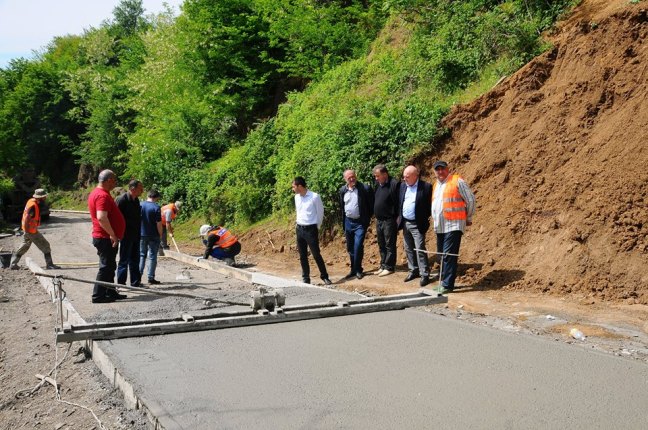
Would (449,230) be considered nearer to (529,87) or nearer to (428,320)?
(428,320)

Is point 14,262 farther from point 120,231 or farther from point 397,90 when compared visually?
point 397,90

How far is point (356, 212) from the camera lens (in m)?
11.3

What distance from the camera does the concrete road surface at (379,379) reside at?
429cm

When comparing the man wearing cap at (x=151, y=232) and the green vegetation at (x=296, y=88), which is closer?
the man wearing cap at (x=151, y=232)

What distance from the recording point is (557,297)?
8.24 m

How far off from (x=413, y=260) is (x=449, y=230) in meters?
1.57

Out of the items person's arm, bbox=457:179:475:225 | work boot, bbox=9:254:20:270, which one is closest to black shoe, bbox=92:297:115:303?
person's arm, bbox=457:179:475:225

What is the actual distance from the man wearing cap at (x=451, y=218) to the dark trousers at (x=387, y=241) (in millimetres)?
1840

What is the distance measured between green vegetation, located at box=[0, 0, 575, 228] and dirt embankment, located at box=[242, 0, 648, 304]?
0.98 metres

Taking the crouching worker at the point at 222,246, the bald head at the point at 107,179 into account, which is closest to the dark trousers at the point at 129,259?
the bald head at the point at 107,179

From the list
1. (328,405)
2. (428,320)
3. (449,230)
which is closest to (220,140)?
(449,230)

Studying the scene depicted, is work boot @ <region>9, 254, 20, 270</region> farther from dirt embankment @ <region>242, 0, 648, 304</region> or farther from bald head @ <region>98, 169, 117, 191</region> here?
dirt embankment @ <region>242, 0, 648, 304</region>

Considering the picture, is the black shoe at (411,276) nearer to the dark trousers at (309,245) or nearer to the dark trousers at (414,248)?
the dark trousers at (414,248)

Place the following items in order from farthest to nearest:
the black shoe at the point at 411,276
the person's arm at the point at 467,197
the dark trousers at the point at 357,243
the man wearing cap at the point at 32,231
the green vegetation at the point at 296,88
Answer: the man wearing cap at the point at 32,231
the green vegetation at the point at 296,88
the dark trousers at the point at 357,243
the black shoe at the point at 411,276
the person's arm at the point at 467,197
